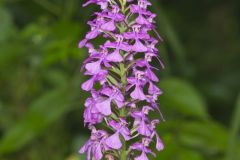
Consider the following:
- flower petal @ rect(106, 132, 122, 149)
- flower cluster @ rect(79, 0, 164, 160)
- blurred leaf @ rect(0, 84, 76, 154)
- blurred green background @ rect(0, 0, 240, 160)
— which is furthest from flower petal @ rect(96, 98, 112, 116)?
blurred leaf @ rect(0, 84, 76, 154)

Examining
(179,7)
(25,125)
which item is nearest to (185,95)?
(25,125)

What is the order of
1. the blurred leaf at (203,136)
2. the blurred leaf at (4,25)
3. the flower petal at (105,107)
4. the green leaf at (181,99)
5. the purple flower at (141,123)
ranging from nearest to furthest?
1. the flower petal at (105,107)
2. the purple flower at (141,123)
3. the blurred leaf at (203,136)
4. the green leaf at (181,99)
5. the blurred leaf at (4,25)

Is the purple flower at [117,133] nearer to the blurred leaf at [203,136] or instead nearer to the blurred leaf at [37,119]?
the blurred leaf at [203,136]

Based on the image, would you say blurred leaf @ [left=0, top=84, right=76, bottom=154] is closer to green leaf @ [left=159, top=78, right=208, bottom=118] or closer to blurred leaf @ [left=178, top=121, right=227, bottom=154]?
green leaf @ [left=159, top=78, right=208, bottom=118]

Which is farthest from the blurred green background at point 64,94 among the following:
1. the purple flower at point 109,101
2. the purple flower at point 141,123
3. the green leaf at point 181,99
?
the purple flower at point 109,101

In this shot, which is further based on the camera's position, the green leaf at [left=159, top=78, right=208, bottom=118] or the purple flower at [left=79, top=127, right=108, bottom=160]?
the green leaf at [left=159, top=78, right=208, bottom=118]

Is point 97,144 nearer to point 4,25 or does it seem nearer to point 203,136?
point 203,136

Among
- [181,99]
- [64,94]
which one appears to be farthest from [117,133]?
[64,94]
